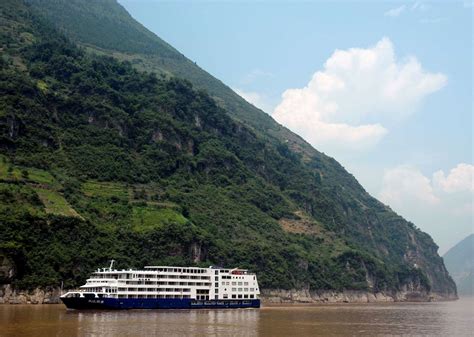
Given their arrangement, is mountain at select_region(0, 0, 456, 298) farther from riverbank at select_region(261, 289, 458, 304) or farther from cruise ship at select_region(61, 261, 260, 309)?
cruise ship at select_region(61, 261, 260, 309)

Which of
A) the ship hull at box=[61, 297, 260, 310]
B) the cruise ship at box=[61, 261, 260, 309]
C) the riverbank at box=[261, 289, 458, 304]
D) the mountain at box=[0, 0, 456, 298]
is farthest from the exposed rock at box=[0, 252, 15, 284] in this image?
Result: the riverbank at box=[261, 289, 458, 304]

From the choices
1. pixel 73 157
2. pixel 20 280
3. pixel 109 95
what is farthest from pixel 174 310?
pixel 109 95

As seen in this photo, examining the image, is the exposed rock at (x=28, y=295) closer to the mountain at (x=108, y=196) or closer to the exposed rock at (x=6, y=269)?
the exposed rock at (x=6, y=269)

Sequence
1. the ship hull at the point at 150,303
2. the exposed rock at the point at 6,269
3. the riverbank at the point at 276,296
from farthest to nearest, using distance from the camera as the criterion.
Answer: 1. the riverbank at the point at 276,296
2. the exposed rock at the point at 6,269
3. the ship hull at the point at 150,303

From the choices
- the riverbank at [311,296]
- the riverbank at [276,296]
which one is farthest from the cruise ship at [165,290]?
the riverbank at [311,296]

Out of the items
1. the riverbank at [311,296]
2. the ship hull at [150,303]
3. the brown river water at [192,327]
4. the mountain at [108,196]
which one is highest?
the mountain at [108,196]

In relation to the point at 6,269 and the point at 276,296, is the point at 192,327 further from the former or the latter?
the point at 276,296

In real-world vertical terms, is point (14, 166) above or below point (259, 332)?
above

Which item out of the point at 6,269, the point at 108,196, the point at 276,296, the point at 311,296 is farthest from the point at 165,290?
the point at 311,296

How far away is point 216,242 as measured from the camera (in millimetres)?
156375

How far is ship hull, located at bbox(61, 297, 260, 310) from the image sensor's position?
320ft

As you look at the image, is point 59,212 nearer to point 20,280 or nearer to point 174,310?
point 20,280

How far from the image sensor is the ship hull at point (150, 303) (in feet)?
320

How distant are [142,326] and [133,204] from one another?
260ft
